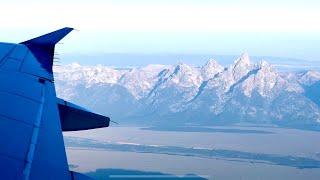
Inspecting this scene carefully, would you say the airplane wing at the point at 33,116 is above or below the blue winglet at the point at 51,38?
below

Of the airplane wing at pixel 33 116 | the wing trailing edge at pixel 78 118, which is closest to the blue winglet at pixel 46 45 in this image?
the airplane wing at pixel 33 116

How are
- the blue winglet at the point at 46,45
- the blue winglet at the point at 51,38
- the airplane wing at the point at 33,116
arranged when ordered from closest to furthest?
the airplane wing at the point at 33,116, the blue winglet at the point at 46,45, the blue winglet at the point at 51,38

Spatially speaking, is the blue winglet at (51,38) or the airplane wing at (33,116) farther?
the blue winglet at (51,38)

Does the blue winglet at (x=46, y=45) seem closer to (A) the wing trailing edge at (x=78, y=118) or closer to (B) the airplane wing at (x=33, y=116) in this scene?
(B) the airplane wing at (x=33, y=116)

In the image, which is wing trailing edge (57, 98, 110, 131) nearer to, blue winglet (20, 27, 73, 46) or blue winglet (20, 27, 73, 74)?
blue winglet (20, 27, 73, 74)

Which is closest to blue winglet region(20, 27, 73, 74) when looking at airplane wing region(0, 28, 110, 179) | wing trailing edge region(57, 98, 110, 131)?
airplane wing region(0, 28, 110, 179)

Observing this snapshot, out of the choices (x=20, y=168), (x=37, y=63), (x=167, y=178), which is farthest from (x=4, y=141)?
(x=167, y=178)

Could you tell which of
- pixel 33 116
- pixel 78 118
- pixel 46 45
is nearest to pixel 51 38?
pixel 46 45

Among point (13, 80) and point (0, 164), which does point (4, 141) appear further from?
point (13, 80)
